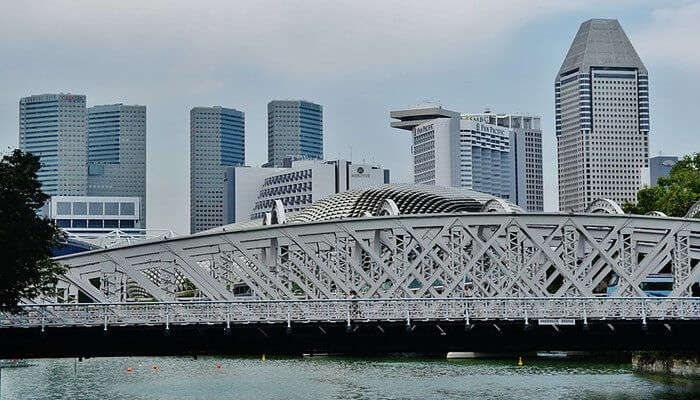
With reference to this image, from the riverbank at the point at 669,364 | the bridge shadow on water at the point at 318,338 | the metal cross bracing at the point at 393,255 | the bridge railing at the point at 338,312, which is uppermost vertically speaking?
the metal cross bracing at the point at 393,255

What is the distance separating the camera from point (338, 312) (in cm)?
6488

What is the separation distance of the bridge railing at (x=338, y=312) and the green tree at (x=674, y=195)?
45.7 metres

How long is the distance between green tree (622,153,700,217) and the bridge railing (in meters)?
45.7

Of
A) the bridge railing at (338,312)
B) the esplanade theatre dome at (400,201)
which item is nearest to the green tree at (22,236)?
the bridge railing at (338,312)

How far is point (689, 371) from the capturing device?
92.6 m

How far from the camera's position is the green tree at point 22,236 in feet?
206

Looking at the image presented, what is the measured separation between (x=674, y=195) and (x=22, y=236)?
208 feet

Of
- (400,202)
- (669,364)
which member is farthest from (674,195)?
(400,202)

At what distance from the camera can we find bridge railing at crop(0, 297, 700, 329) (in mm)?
62312

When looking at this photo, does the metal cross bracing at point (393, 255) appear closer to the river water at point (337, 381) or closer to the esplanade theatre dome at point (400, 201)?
the river water at point (337, 381)

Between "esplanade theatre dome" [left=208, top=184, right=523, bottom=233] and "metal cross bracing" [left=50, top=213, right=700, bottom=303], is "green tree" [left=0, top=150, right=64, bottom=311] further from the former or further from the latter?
"esplanade theatre dome" [left=208, top=184, right=523, bottom=233]

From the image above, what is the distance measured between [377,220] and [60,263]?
57.3 feet

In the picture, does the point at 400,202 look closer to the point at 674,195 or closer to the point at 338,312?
the point at 674,195

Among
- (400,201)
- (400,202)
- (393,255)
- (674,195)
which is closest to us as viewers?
(393,255)
